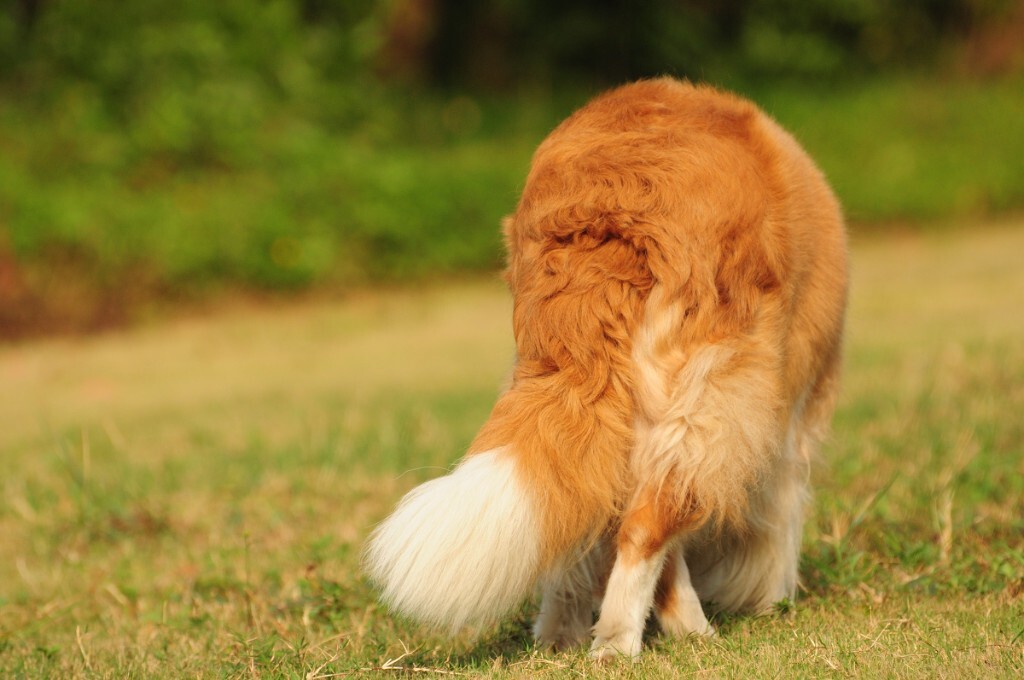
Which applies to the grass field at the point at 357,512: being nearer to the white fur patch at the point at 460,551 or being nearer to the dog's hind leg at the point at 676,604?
the dog's hind leg at the point at 676,604

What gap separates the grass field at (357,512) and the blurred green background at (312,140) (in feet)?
6.44

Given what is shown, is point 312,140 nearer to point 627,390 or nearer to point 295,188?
point 295,188

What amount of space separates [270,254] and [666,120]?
9.78m

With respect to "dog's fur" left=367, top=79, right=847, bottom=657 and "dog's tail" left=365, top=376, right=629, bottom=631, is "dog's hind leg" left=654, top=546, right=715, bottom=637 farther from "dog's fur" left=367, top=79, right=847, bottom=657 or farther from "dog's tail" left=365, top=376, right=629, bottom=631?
"dog's tail" left=365, top=376, right=629, bottom=631

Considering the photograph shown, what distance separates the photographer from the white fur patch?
8.82 ft

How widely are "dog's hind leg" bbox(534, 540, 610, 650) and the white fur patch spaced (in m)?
0.46

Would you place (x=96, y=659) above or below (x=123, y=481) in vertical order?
above

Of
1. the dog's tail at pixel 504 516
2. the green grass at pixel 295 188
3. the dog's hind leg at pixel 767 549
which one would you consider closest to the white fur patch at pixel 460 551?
the dog's tail at pixel 504 516

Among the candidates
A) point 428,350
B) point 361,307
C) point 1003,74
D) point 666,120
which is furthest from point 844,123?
point 666,120

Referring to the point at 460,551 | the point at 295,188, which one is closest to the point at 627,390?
the point at 460,551

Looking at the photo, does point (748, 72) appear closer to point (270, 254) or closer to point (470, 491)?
point (270, 254)

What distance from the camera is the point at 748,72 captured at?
19.0 meters

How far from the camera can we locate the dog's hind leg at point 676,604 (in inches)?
124

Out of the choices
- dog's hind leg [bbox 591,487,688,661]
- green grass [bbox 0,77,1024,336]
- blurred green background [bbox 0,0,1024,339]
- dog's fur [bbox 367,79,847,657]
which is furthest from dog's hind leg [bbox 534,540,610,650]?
blurred green background [bbox 0,0,1024,339]
